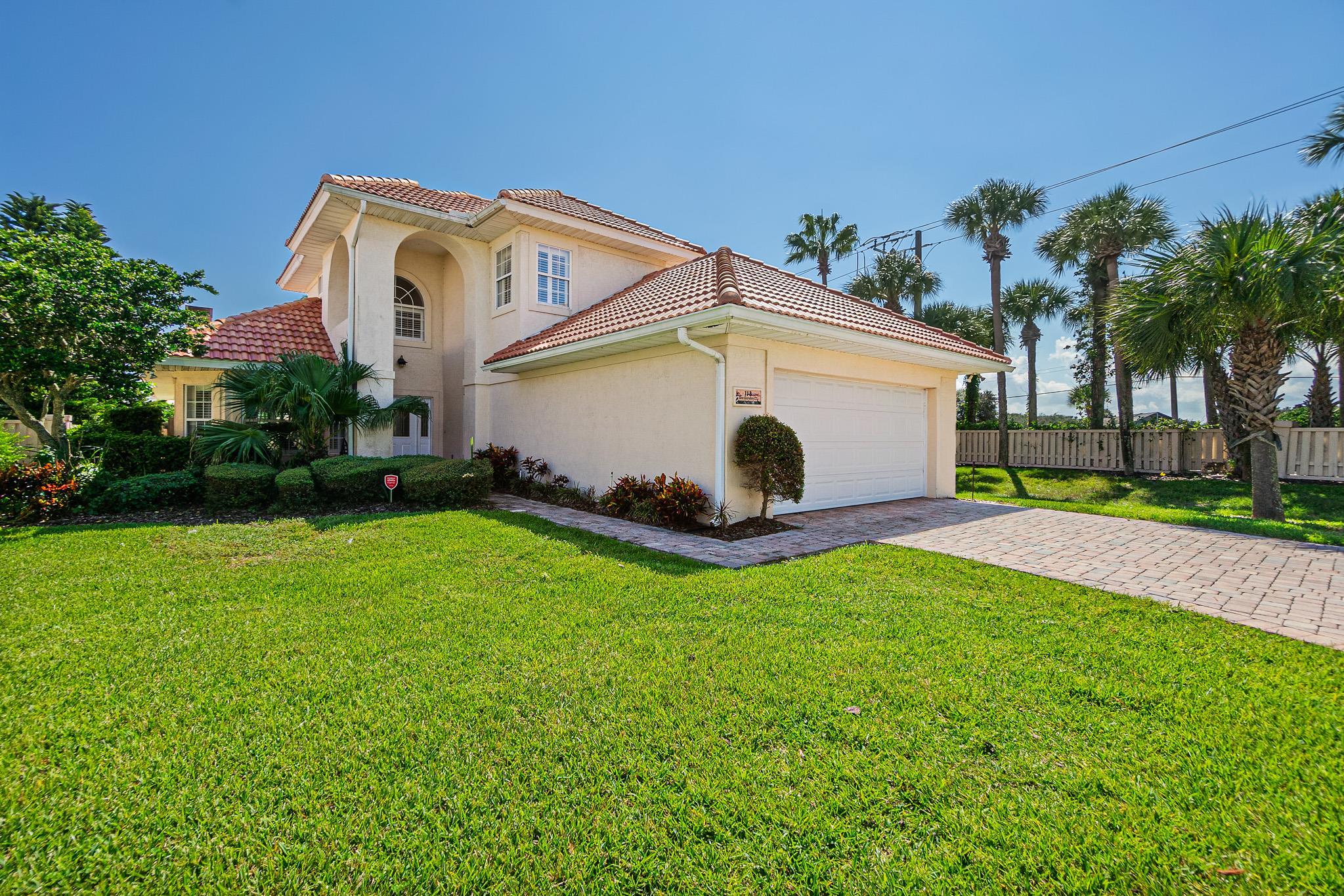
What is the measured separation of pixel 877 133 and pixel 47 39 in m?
17.0

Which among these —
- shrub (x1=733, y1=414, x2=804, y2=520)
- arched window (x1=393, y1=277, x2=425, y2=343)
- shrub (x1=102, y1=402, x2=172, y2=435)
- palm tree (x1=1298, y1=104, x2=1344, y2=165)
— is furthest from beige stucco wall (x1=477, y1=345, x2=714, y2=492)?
palm tree (x1=1298, y1=104, x2=1344, y2=165)

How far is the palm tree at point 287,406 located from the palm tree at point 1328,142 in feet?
85.1

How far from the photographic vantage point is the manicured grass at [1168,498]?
8.34 metres

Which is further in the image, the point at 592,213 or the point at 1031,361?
the point at 1031,361

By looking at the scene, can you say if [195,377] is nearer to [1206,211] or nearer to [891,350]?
[891,350]

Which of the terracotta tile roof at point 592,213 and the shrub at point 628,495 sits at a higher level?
the terracotta tile roof at point 592,213

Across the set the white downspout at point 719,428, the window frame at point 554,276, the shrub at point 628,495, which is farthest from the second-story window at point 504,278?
the white downspout at point 719,428

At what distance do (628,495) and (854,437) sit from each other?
443 centimetres

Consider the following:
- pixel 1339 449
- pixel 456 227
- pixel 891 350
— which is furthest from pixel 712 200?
pixel 1339 449

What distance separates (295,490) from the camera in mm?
8805

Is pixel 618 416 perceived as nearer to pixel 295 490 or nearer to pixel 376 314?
pixel 295 490

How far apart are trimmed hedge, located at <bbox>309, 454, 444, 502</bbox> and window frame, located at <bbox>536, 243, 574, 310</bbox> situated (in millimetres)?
4664

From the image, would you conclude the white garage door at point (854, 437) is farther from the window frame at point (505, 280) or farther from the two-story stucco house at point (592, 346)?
the window frame at point (505, 280)

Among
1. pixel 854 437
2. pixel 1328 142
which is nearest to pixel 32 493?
pixel 854 437
